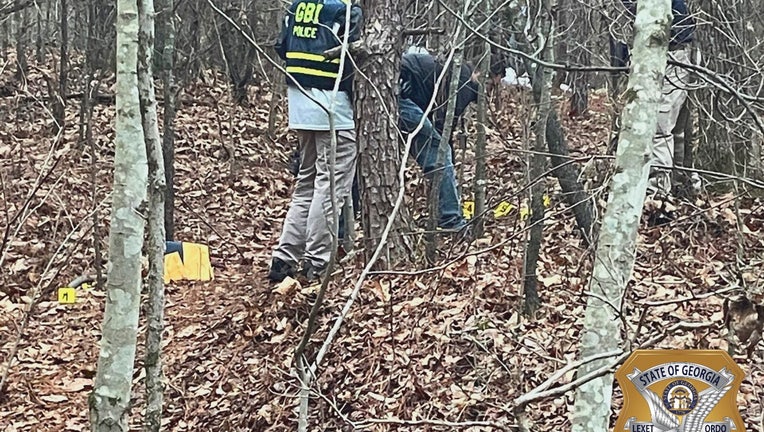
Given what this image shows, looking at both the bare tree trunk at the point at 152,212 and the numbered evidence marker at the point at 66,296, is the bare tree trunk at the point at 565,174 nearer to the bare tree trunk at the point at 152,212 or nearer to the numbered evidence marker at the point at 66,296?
the bare tree trunk at the point at 152,212

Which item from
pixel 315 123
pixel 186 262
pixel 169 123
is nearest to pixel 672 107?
pixel 315 123

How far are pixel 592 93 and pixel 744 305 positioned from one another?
1064cm

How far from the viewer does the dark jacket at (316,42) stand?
5477mm

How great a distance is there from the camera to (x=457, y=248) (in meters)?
5.66

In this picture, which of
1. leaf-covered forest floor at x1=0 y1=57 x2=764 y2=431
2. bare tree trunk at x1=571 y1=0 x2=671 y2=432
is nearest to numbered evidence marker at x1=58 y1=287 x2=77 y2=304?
leaf-covered forest floor at x1=0 y1=57 x2=764 y2=431

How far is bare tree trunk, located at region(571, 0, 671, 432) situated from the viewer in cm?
267

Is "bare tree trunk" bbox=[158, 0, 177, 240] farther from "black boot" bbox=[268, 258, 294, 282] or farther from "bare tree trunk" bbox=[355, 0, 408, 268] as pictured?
"bare tree trunk" bbox=[355, 0, 408, 268]

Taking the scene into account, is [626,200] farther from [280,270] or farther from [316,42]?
[280,270]

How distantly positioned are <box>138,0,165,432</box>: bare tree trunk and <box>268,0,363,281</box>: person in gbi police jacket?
58.4 inches

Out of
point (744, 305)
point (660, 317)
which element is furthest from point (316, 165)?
point (744, 305)

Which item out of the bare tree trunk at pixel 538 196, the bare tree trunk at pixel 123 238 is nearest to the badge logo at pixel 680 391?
the bare tree trunk at pixel 123 238

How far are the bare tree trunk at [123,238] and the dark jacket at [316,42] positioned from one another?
6.33ft

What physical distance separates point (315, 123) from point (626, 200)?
3180mm

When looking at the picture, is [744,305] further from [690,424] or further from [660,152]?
[660,152]
